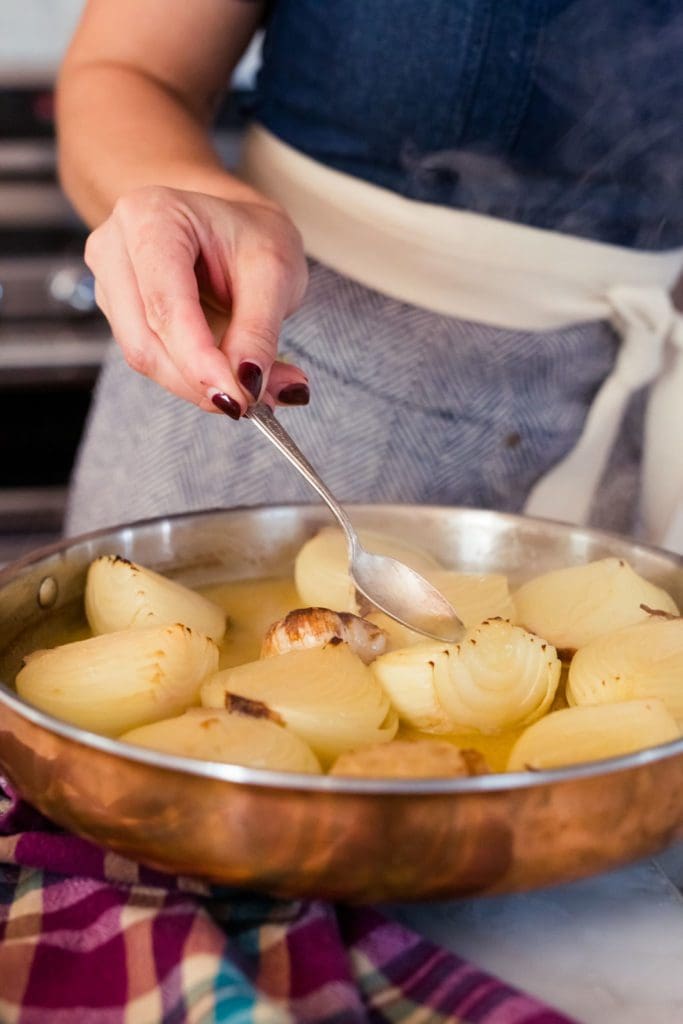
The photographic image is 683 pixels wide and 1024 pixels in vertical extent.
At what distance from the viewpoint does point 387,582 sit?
0.70 metres

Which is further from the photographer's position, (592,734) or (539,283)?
(539,283)

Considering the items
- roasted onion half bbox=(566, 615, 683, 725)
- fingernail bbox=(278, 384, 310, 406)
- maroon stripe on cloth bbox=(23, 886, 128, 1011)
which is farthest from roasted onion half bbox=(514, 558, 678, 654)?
maroon stripe on cloth bbox=(23, 886, 128, 1011)

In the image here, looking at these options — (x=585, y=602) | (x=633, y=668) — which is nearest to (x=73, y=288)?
(x=585, y=602)

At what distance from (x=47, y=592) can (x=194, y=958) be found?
28cm

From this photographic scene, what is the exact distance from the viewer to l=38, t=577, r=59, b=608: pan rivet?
0.70 meters

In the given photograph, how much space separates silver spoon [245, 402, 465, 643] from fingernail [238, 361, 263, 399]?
0.01m

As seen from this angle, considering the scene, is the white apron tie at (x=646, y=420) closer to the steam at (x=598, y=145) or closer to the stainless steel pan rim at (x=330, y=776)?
the steam at (x=598, y=145)

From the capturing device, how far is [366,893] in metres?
0.48

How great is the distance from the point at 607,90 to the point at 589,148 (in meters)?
0.05

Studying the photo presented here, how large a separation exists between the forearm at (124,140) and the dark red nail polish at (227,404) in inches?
9.0

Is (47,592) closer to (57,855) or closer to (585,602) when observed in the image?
(57,855)

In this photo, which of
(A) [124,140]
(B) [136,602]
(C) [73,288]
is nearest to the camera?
(B) [136,602]

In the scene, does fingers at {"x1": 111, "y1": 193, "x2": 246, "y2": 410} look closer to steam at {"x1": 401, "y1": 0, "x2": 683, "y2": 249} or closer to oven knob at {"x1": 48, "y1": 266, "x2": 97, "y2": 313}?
steam at {"x1": 401, "y1": 0, "x2": 683, "y2": 249}

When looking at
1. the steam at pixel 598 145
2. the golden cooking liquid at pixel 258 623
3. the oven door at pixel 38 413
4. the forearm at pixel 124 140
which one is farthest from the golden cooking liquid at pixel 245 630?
the oven door at pixel 38 413
